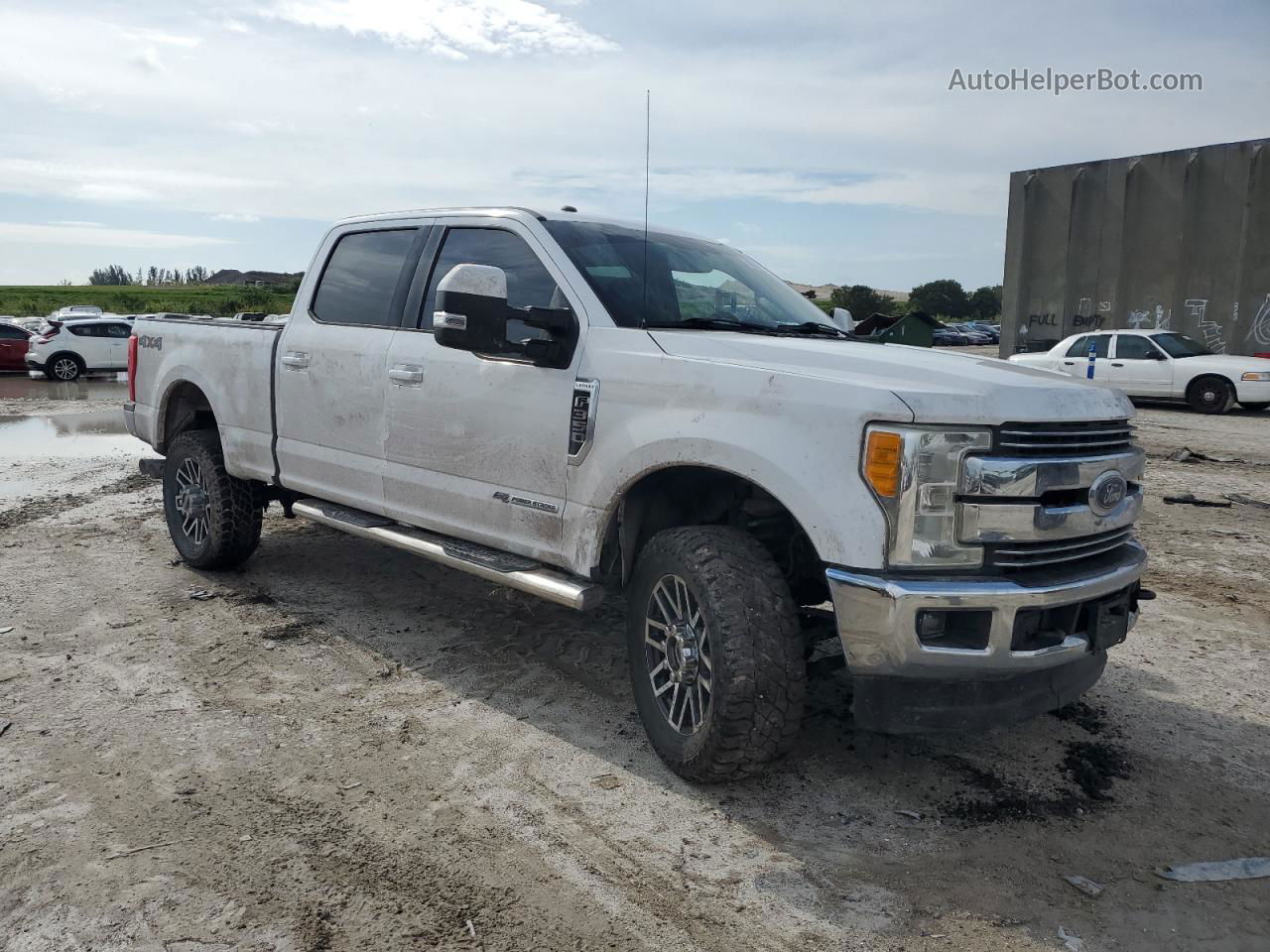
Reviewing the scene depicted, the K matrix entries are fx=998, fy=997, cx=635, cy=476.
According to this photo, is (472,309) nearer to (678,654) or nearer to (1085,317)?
(678,654)

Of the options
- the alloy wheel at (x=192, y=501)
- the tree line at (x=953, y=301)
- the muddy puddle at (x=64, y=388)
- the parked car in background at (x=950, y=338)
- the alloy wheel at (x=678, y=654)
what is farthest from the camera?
the tree line at (x=953, y=301)

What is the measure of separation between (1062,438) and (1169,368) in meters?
15.2

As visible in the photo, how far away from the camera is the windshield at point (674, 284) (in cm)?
405

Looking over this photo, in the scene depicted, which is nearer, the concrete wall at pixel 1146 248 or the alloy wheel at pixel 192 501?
the alloy wheel at pixel 192 501

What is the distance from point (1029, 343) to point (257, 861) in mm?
20555

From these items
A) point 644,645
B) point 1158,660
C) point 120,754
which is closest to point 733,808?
point 644,645

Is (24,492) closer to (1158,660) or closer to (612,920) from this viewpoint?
(612,920)

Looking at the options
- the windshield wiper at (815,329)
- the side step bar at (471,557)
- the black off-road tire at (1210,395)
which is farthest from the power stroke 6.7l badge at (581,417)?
the black off-road tire at (1210,395)

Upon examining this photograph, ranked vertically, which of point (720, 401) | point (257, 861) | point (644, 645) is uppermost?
point (720, 401)

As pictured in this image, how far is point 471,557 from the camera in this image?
424cm

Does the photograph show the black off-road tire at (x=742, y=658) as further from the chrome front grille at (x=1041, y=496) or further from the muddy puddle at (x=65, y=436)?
the muddy puddle at (x=65, y=436)

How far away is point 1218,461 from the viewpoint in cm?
1070

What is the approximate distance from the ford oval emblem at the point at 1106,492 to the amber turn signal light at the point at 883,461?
76 centimetres

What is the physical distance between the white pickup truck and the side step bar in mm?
16
